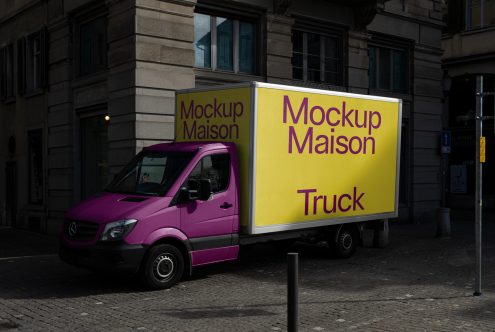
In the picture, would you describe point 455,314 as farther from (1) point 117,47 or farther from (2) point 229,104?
(1) point 117,47

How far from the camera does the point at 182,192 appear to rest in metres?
8.83

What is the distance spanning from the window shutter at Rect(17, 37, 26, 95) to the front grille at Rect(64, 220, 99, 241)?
10.4 m

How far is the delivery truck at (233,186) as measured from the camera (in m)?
8.50

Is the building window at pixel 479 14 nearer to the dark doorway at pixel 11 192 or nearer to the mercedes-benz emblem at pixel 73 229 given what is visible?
the dark doorway at pixel 11 192

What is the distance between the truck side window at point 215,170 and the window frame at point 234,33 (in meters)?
5.55

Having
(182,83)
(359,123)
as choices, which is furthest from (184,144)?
(182,83)

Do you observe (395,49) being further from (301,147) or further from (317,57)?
(301,147)

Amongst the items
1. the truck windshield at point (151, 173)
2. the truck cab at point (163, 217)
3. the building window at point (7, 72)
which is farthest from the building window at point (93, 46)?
the truck cab at point (163, 217)

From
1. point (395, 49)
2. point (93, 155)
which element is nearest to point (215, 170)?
point (93, 155)

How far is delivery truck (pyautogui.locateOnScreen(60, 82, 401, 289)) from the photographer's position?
27.9 ft

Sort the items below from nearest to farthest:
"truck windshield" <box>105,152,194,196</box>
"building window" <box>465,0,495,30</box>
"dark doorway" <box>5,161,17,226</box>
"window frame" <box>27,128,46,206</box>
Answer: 1. "truck windshield" <box>105,152,194,196</box>
2. "window frame" <box>27,128,46,206</box>
3. "dark doorway" <box>5,161,17,226</box>
4. "building window" <box>465,0,495,30</box>

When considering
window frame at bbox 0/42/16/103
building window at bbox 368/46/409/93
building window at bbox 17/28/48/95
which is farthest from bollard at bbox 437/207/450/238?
window frame at bbox 0/42/16/103

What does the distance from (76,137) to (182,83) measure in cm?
366

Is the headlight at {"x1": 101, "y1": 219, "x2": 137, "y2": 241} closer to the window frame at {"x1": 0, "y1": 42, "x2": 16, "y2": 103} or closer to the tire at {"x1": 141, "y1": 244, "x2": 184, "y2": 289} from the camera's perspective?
the tire at {"x1": 141, "y1": 244, "x2": 184, "y2": 289}
